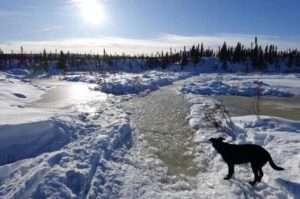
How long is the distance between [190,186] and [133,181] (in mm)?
1337

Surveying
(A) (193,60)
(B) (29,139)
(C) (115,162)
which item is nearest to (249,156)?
(C) (115,162)

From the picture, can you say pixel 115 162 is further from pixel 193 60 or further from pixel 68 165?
pixel 193 60

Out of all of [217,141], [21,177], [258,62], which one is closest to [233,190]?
[217,141]

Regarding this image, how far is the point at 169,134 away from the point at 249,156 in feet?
18.9

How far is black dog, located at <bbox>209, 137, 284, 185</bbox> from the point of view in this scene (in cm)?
728

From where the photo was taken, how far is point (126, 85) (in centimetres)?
3469

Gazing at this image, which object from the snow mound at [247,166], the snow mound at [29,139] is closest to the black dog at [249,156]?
the snow mound at [247,166]

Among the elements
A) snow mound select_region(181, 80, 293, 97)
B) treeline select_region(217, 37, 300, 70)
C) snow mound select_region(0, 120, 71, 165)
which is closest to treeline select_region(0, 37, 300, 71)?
treeline select_region(217, 37, 300, 70)

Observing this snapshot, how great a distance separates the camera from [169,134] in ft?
42.4

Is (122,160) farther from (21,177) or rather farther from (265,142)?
(265,142)

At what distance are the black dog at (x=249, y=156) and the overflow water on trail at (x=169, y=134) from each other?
1108 millimetres

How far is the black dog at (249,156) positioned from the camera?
7.28 m

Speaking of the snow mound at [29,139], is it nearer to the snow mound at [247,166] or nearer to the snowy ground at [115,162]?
the snowy ground at [115,162]

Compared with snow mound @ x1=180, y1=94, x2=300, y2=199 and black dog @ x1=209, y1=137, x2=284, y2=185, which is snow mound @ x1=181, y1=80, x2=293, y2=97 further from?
black dog @ x1=209, y1=137, x2=284, y2=185
